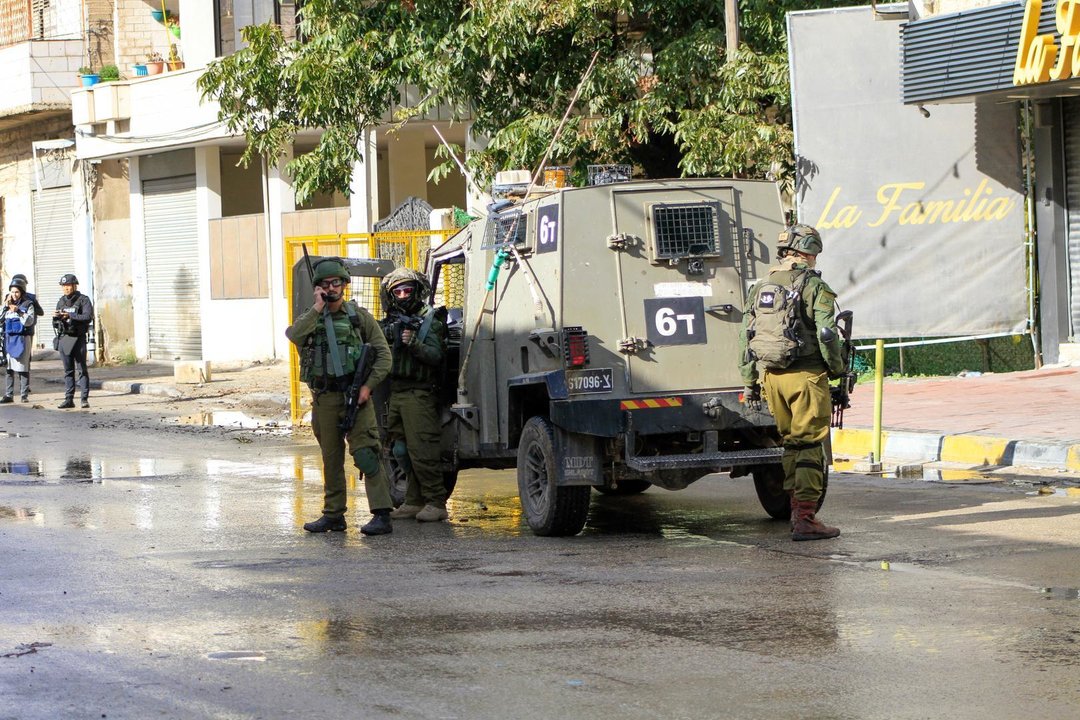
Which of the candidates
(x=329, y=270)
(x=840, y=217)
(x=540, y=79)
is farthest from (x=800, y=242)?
(x=540, y=79)

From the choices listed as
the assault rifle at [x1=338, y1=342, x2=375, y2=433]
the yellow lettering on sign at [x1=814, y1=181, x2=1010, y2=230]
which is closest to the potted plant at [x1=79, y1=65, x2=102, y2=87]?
the yellow lettering on sign at [x1=814, y1=181, x2=1010, y2=230]

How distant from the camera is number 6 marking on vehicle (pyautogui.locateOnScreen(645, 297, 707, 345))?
30.8ft

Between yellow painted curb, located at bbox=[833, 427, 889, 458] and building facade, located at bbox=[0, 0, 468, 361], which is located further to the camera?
building facade, located at bbox=[0, 0, 468, 361]

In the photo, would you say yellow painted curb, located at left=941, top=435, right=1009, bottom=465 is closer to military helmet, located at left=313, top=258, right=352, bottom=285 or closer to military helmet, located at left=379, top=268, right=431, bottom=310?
military helmet, located at left=379, top=268, right=431, bottom=310

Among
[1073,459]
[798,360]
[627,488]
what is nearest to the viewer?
[798,360]

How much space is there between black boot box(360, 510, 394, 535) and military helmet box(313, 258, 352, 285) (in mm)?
1470

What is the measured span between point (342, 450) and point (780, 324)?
2.94 meters

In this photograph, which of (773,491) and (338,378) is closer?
(338,378)

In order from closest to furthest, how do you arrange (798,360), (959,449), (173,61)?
(798,360) → (959,449) → (173,61)

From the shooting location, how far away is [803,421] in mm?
8773

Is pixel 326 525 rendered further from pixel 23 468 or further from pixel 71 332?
pixel 71 332

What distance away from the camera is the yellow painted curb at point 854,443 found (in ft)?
44.2

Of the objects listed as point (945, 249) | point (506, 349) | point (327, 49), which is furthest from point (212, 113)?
point (506, 349)

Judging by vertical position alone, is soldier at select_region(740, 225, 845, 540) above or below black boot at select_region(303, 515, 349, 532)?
above
